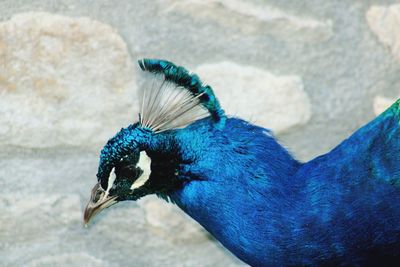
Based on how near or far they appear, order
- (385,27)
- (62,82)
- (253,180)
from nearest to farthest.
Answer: (253,180) → (62,82) → (385,27)

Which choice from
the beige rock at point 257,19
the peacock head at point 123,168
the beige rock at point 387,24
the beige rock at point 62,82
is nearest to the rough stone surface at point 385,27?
the beige rock at point 387,24

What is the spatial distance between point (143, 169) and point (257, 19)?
493 mm

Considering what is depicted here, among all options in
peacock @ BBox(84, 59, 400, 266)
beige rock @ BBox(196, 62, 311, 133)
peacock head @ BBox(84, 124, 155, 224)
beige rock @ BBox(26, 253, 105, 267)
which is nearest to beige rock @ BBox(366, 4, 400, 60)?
beige rock @ BBox(196, 62, 311, 133)

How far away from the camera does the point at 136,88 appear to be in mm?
1674

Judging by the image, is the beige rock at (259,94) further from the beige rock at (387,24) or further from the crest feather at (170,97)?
the crest feather at (170,97)

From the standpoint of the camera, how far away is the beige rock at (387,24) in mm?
1754

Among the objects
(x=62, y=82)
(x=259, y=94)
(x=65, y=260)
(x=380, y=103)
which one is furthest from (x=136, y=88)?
(x=380, y=103)

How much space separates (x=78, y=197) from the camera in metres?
1.70

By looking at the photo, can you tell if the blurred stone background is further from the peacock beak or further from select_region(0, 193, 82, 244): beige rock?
the peacock beak

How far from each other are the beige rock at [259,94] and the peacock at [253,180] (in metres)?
0.33

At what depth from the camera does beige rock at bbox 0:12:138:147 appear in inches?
63.3

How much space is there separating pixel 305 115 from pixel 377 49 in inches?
8.4

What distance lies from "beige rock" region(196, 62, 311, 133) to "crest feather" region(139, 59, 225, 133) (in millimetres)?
325

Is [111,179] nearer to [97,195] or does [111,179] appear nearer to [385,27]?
[97,195]
